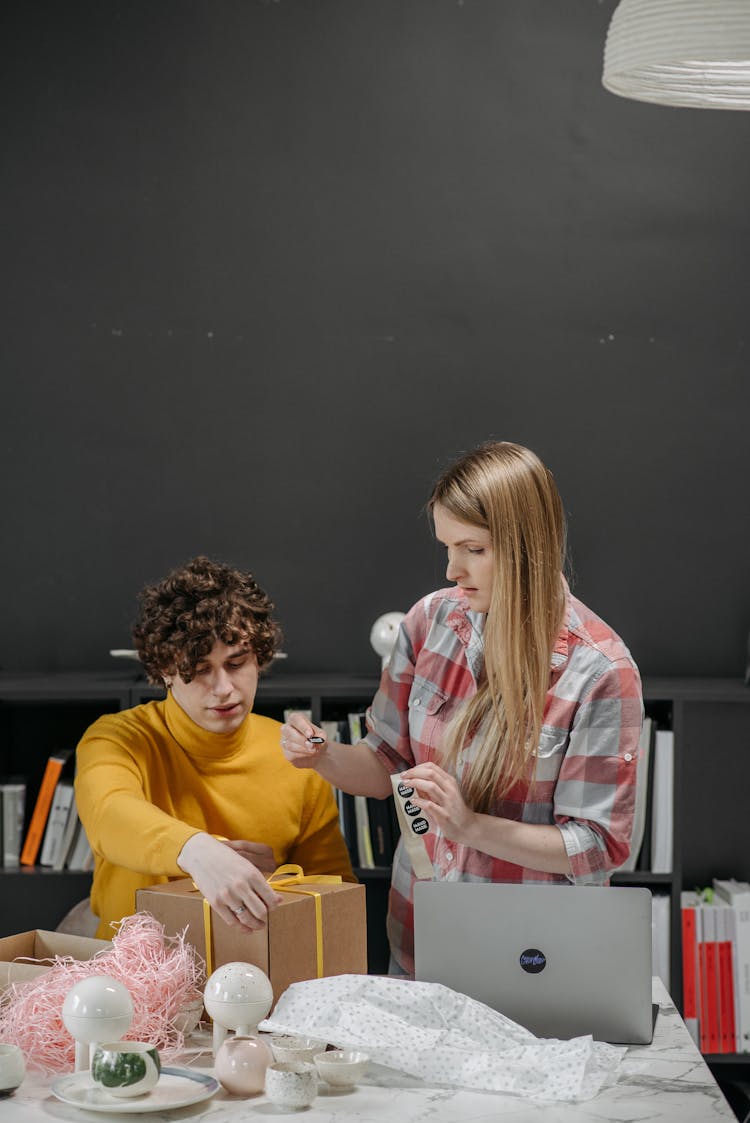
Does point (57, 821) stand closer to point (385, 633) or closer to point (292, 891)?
point (385, 633)

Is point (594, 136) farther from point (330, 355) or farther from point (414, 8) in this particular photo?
point (330, 355)

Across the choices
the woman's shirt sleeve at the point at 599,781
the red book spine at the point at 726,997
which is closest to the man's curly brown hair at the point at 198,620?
the woman's shirt sleeve at the point at 599,781

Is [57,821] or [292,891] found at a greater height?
[292,891]

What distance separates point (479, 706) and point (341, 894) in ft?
1.40

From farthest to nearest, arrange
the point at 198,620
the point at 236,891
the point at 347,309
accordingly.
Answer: the point at 347,309
the point at 198,620
the point at 236,891

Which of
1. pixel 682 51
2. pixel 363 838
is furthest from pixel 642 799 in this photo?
pixel 682 51

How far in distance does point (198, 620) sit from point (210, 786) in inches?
13.7

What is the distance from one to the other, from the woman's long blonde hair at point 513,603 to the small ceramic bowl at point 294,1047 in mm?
564

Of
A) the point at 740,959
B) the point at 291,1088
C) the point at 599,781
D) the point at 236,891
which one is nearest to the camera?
the point at 291,1088

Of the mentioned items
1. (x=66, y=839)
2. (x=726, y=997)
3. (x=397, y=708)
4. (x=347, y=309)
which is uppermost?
(x=347, y=309)

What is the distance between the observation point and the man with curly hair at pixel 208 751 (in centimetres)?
248

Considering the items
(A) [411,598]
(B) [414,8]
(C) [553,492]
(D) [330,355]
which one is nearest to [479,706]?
(C) [553,492]

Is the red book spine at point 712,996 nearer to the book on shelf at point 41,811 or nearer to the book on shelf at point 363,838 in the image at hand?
the book on shelf at point 363,838

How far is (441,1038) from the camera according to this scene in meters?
1.80
